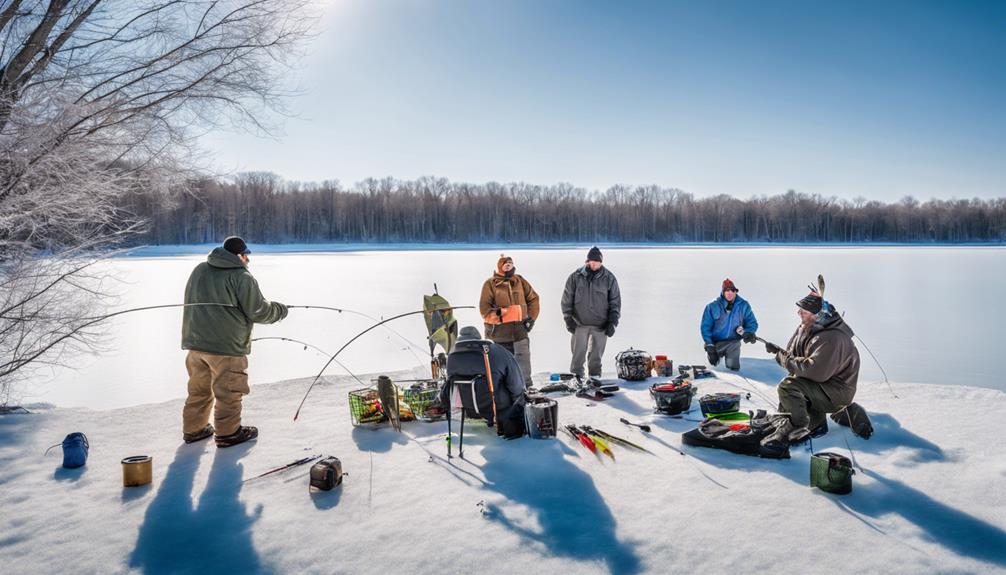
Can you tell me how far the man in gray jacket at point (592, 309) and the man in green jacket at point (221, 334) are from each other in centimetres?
361

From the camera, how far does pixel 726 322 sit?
24.2 feet

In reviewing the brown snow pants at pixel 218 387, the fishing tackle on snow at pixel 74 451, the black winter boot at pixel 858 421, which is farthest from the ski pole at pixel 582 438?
the fishing tackle on snow at pixel 74 451

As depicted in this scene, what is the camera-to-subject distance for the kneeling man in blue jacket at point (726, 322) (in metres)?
7.34

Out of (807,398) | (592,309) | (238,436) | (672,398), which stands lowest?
(238,436)

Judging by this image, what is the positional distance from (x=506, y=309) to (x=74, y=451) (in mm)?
3946

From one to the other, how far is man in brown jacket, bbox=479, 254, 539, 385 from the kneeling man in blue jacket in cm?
264

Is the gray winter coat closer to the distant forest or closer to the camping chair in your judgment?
the camping chair

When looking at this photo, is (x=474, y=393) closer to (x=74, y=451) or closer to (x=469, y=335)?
(x=469, y=335)

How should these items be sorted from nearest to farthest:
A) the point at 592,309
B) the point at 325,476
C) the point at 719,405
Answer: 1. the point at 325,476
2. the point at 719,405
3. the point at 592,309

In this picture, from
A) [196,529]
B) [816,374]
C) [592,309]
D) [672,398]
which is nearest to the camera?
[196,529]

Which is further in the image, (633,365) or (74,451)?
(633,365)


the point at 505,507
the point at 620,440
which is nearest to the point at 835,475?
the point at 620,440

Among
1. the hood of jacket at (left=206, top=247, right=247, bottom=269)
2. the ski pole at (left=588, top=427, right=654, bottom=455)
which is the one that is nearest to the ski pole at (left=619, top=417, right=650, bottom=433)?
the ski pole at (left=588, top=427, right=654, bottom=455)

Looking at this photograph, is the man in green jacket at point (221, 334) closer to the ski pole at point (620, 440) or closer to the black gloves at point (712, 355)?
the ski pole at point (620, 440)
